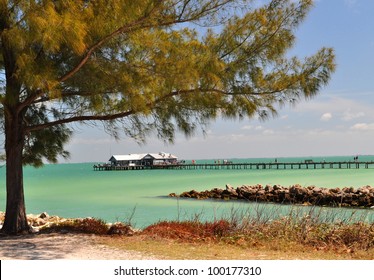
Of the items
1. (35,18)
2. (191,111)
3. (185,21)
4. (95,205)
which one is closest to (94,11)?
(35,18)

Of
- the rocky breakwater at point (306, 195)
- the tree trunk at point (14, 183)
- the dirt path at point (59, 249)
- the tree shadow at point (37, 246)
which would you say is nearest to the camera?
the dirt path at point (59, 249)

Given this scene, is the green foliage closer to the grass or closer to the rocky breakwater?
the grass

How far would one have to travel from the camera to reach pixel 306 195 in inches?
1019

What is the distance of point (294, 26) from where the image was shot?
9398 millimetres

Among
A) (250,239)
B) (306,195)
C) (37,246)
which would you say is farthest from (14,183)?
(306,195)

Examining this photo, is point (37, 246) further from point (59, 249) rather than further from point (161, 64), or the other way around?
point (161, 64)

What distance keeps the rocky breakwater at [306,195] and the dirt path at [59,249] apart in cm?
1441

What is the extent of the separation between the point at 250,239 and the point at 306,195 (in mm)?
17471

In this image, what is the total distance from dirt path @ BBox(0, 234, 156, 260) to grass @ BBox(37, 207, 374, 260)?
0.32m

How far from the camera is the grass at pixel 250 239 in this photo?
784 centimetres

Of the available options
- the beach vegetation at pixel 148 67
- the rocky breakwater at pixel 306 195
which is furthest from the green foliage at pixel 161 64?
the rocky breakwater at pixel 306 195

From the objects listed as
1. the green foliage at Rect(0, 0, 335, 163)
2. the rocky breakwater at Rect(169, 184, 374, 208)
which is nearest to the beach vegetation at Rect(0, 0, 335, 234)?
the green foliage at Rect(0, 0, 335, 163)

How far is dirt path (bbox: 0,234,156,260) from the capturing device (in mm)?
7480

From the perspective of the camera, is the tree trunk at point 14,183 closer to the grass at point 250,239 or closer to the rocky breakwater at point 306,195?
the grass at point 250,239
